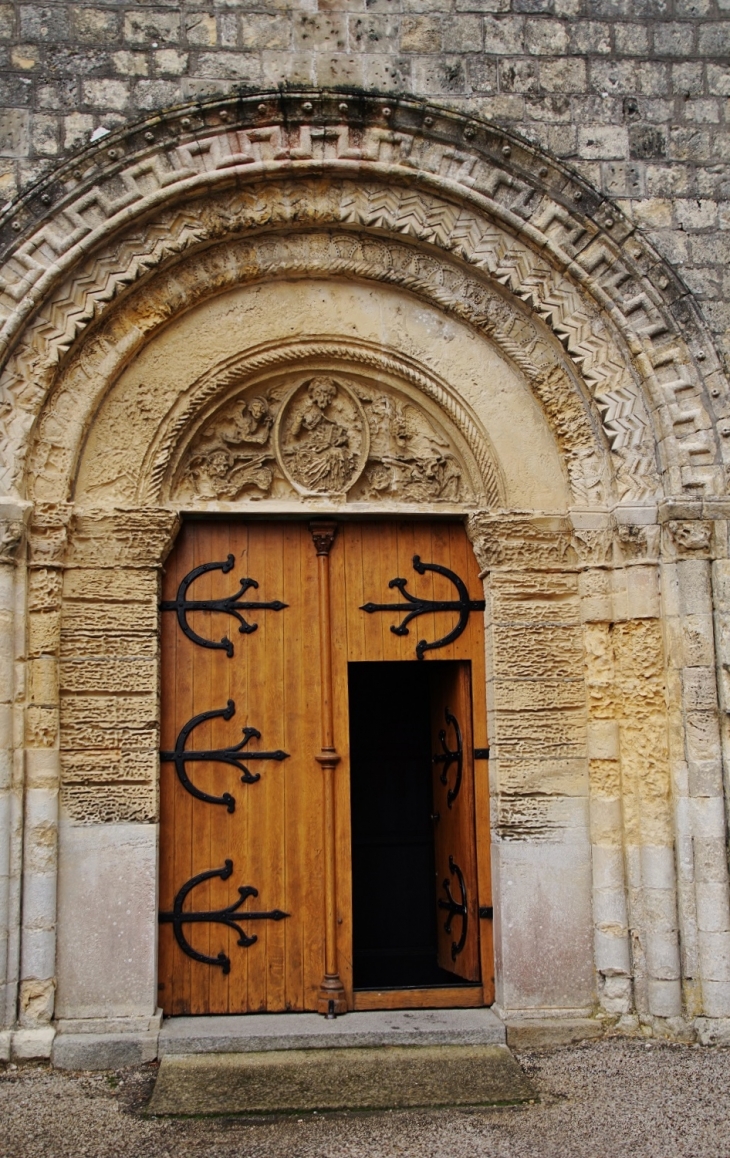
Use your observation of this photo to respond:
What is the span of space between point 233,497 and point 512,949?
7.99 ft

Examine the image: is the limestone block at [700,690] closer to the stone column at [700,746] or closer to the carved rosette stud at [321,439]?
the stone column at [700,746]

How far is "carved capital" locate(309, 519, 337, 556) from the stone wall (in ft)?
6.48

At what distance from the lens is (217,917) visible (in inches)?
189

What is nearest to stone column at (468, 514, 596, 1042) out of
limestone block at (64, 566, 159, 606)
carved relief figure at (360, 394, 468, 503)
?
carved relief figure at (360, 394, 468, 503)

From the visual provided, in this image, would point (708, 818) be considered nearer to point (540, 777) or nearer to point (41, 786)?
point (540, 777)

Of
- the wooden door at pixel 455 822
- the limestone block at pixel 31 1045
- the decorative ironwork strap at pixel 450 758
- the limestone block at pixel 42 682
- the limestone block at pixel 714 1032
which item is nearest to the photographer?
the limestone block at pixel 31 1045

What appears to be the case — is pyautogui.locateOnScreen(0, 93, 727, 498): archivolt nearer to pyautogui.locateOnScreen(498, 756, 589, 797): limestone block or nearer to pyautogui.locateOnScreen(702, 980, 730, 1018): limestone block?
pyautogui.locateOnScreen(498, 756, 589, 797): limestone block

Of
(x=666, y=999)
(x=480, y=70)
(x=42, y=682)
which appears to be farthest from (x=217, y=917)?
(x=480, y=70)

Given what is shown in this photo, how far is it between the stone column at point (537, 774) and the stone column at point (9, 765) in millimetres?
2075

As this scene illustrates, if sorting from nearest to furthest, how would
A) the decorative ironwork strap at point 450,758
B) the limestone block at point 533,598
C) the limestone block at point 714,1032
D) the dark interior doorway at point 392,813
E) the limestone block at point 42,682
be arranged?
the limestone block at point 714,1032
the limestone block at point 42,682
the limestone block at point 533,598
the decorative ironwork strap at point 450,758
the dark interior doorway at point 392,813

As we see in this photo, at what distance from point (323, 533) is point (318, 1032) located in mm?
2235

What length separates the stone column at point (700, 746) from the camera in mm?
4516

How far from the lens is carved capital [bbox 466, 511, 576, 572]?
493cm

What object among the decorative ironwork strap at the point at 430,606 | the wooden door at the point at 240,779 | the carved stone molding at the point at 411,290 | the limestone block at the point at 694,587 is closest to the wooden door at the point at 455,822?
the decorative ironwork strap at the point at 430,606
